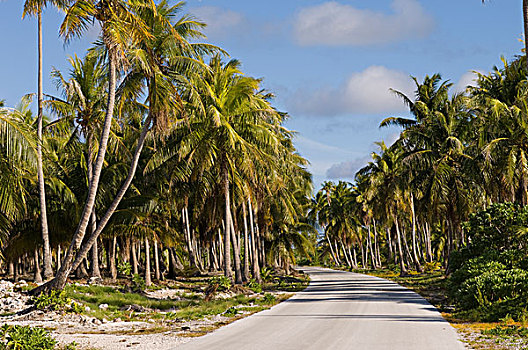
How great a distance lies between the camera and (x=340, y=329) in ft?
40.0

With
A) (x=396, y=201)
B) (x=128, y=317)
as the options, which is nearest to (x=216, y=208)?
(x=128, y=317)

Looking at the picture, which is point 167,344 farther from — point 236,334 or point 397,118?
point 397,118

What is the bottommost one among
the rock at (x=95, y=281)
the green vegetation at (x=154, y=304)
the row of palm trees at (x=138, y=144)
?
the green vegetation at (x=154, y=304)

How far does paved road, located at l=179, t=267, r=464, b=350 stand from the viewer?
9.98 metres

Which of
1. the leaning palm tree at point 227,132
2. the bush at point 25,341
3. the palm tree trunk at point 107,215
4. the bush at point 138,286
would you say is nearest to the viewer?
the bush at point 25,341

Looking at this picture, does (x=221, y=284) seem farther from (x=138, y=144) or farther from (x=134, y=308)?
(x=138, y=144)

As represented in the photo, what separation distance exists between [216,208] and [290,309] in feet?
34.9

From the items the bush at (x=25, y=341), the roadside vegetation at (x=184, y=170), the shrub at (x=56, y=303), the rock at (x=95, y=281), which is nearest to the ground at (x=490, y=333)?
the roadside vegetation at (x=184, y=170)

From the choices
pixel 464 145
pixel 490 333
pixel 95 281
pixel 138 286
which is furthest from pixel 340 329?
pixel 464 145

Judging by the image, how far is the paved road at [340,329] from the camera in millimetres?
9977

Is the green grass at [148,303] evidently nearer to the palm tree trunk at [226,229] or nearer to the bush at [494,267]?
the palm tree trunk at [226,229]

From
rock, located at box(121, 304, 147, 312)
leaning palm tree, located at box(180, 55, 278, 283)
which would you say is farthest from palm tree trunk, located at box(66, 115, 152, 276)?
leaning palm tree, located at box(180, 55, 278, 283)

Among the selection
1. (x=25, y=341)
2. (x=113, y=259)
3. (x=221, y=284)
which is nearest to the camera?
(x=25, y=341)

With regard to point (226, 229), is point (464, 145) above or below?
above
